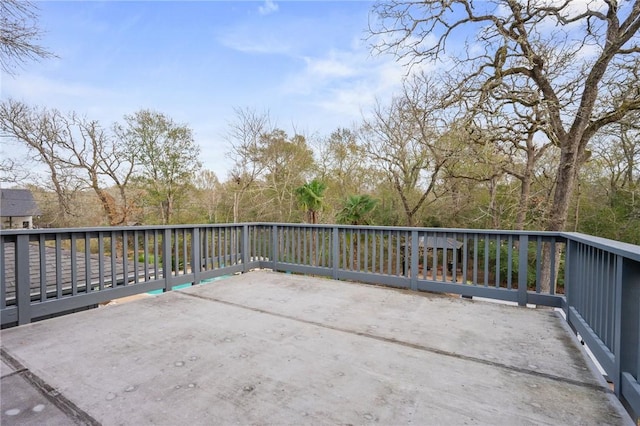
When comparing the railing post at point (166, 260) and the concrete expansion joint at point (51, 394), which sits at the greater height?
the railing post at point (166, 260)

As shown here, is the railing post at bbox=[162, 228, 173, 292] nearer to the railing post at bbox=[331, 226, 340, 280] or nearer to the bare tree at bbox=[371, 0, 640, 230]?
the railing post at bbox=[331, 226, 340, 280]

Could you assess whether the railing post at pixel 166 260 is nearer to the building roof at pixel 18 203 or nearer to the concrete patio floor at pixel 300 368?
the concrete patio floor at pixel 300 368

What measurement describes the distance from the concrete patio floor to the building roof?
14.0m

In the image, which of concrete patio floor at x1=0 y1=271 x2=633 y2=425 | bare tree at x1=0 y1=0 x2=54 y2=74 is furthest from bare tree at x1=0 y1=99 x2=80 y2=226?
concrete patio floor at x1=0 y1=271 x2=633 y2=425

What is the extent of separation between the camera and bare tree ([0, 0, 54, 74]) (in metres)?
4.41

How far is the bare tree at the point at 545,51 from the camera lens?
5676 mm

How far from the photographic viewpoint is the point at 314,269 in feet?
15.7

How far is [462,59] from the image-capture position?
6629 mm

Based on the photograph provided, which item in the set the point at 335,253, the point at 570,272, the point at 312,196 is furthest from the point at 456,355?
the point at 312,196

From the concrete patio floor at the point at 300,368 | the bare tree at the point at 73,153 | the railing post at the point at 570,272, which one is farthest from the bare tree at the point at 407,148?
the bare tree at the point at 73,153

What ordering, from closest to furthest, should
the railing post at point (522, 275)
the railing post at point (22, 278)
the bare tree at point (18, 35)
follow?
1. the railing post at point (22, 278)
2. the railing post at point (522, 275)
3. the bare tree at point (18, 35)

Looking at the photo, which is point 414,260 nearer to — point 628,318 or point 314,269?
point 314,269

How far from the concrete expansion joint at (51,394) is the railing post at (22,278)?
73 centimetres

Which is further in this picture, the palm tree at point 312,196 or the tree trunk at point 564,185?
the palm tree at point 312,196
